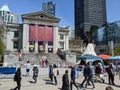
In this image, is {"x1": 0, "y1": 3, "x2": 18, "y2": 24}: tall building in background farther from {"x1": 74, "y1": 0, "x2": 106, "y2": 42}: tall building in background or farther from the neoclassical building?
the neoclassical building

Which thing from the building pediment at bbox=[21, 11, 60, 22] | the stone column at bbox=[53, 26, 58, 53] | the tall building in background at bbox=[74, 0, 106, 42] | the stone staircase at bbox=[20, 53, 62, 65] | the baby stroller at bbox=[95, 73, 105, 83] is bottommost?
the baby stroller at bbox=[95, 73, 105, 83]

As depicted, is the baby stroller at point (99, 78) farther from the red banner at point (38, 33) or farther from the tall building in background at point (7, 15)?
the tall building in background at point (7, 15)

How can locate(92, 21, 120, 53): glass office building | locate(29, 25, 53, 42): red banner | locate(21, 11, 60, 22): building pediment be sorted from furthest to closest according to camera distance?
locate(92, 21, 120, 53): glass office building → locate(21, 11, 60, 22): building pediment → locate(29, 25, 53, 42): red banner

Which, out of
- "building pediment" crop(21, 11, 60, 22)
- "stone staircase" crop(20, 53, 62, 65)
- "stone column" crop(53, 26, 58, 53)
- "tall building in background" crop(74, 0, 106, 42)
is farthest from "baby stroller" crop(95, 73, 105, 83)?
"tall building in background" crop(74, 0, 106, 42)

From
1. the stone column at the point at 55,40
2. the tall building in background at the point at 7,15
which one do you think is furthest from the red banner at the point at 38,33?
the tall building in background at the point at 7,15

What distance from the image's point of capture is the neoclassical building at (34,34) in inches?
2601

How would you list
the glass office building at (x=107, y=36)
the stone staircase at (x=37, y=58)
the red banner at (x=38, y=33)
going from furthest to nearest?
the glass office building at (x=107, y=36) → the red banner at (x=38, y=33) → the stone staircase at (x=37, y=58)

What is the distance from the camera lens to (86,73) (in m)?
16.0

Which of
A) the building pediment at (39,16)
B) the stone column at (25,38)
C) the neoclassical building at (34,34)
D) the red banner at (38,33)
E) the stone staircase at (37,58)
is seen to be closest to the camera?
the stone staircase at (37,58)

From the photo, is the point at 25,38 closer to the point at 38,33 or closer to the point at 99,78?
the point at 38,33

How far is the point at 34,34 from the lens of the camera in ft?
217

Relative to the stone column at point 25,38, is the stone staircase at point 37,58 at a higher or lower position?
lower

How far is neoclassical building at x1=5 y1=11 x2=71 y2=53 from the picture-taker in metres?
66.1

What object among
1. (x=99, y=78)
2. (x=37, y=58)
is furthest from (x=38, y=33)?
(x=99, y=78)
